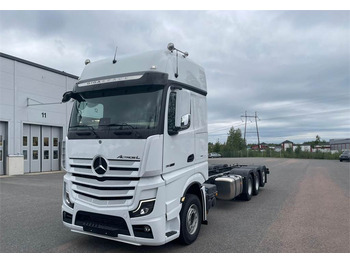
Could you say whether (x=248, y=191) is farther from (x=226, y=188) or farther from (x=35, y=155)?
(x=35, y=155)

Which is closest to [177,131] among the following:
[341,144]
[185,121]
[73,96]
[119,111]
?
[185,121]

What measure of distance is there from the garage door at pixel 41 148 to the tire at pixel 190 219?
16.0 m

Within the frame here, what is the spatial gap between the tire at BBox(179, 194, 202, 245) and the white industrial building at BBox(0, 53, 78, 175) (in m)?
15.1

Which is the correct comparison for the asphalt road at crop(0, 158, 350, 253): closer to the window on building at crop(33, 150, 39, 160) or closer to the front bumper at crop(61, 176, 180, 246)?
the front bumper at crop(61, 176, 180, 246)

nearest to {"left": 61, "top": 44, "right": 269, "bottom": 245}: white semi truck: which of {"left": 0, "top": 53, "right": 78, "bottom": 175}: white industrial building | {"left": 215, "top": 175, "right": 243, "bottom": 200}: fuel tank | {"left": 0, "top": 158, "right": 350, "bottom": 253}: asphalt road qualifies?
{"left": 0, "top": 158, "right": 350, "bottom": 253}: asphalt road

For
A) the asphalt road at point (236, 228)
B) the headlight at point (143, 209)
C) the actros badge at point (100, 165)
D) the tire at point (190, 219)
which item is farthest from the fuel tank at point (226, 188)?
the actros badge at point (100, 165)

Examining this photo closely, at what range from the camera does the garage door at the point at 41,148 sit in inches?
714

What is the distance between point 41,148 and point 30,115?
2.45 metres

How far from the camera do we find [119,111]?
4.68m

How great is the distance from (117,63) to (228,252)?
152 inches

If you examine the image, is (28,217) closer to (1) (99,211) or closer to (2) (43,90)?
(1) (99,211)

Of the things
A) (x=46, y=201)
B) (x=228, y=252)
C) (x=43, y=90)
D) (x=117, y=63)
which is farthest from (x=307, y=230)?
(x=43, y=90)

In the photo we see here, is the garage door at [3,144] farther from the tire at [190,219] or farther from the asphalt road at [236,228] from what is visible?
the tire at [190,219]

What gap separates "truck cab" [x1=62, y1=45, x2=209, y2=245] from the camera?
429cm
